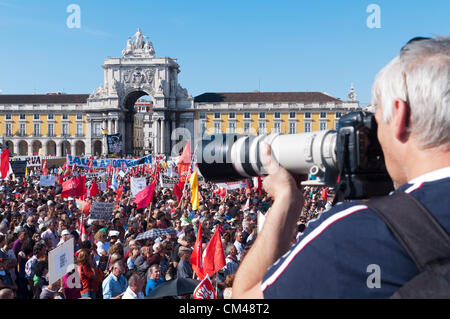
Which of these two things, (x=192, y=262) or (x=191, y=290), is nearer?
(x=191, y=290)

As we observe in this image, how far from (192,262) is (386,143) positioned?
21.4 feet

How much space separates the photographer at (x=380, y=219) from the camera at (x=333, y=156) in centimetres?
13

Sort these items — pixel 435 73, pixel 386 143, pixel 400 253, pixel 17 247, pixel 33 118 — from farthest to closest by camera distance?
pixel 33 118 → pixel 17 247 → pixel 386 143 → pixel 435 73 → pixel 400 253

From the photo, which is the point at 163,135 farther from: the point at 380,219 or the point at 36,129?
the point at 380,219

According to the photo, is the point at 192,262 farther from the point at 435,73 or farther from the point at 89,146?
the point at 89,146

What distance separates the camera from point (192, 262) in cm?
763

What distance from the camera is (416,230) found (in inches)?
45.0

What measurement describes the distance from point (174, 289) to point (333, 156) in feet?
15.4

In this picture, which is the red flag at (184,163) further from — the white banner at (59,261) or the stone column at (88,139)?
the stone column at (88,139)

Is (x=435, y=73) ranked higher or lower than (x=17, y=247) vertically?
higher

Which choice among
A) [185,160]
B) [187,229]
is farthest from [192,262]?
[185,160]

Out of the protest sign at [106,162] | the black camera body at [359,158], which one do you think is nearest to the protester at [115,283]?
the black camera body at [359,158]

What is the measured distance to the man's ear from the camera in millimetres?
1312

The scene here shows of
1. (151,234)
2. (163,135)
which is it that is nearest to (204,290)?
(151,234)
